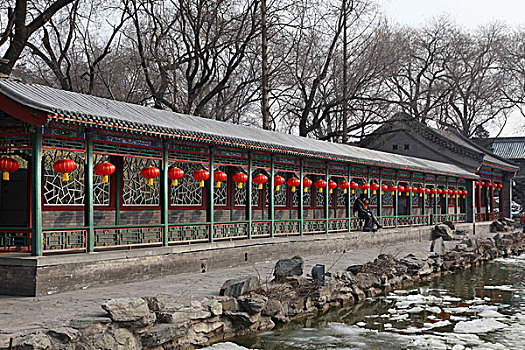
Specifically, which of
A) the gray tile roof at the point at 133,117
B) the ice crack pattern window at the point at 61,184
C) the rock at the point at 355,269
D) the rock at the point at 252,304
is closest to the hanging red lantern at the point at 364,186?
the gray tile roof at the point at 133,117

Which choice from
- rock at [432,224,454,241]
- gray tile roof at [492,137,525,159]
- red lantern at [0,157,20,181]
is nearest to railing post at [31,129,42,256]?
red lantern at [0,157,20,181]

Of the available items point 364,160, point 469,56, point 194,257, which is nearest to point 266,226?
point 194,257

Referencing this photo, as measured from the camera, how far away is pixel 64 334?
280 inches

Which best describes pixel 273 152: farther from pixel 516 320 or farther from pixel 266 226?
pixel 516 320

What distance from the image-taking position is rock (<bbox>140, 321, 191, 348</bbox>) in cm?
807

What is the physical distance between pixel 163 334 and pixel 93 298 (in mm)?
1900

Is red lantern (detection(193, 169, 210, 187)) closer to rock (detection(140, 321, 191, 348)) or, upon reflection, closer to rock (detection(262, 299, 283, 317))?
rock (detection(262, 299, 283, 317))

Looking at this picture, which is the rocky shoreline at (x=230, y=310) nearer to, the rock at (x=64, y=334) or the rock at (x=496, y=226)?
the rock at (x=64, y=334)

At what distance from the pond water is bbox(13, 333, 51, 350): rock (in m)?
2.77

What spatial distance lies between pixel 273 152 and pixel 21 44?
31.7 ft

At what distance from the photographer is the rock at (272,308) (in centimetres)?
1027

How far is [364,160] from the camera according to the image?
19.5 meters

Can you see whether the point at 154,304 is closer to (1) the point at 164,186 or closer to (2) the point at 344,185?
(1) the point at 164,186

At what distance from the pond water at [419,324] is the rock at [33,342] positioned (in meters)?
2.77
